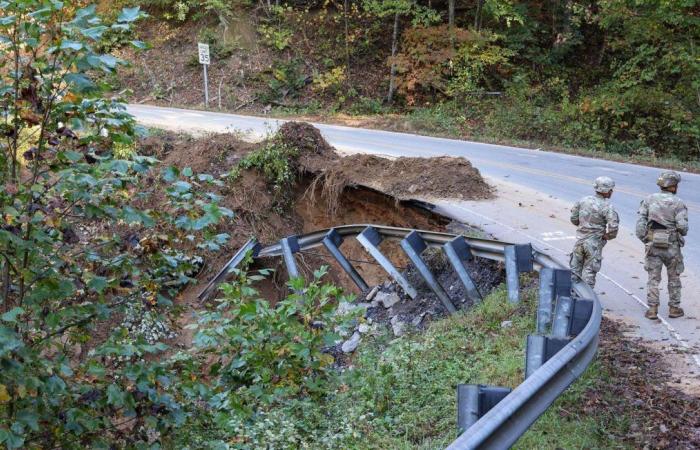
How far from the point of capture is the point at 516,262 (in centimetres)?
959

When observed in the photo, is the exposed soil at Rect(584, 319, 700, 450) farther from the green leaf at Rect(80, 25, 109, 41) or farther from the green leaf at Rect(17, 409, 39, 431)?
the green leaf at Rect(80, 25, 109, 41)

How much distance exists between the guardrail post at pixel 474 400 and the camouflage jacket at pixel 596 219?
5756mm

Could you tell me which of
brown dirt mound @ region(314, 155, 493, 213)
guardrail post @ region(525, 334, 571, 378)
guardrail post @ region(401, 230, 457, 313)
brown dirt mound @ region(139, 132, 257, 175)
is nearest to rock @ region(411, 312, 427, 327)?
guardrail post @ region(401, 230, 457, 313)

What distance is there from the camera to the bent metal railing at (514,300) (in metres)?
3.95

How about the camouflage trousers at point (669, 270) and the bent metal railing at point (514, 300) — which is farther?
the camouflage trousers at point (669, 270)

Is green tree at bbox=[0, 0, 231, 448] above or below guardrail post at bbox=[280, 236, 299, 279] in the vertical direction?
above

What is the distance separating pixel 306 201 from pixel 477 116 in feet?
47.2

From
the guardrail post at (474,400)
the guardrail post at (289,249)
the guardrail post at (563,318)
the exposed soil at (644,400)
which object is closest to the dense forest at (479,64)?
the guardrail post at (289,249)

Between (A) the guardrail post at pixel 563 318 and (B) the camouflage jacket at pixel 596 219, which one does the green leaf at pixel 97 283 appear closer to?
(A) the guardrail post at pixel 563 318

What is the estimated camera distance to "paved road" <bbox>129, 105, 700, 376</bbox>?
1008 cm

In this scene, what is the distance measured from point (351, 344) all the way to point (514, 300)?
2.79 meters

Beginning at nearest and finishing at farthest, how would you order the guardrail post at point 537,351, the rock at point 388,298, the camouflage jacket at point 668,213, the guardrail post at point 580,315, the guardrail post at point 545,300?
the guardrail post at point 537,351
the guardrail post at point 580,315
the guardrail post at point 545,300
the camouflage jacket at point 668,213
the rock at point 388,298

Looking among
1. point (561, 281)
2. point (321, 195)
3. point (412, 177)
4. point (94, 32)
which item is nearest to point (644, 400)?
point (561, 281)

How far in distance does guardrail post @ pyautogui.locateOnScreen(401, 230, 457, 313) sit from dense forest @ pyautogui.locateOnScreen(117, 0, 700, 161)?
15.7 metres
